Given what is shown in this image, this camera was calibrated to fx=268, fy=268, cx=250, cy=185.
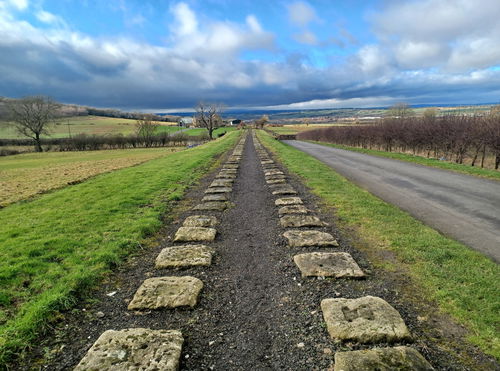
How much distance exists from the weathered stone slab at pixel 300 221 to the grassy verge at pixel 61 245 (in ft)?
9.19

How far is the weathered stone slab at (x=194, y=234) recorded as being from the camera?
16.8 feet

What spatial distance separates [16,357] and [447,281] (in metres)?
4.99

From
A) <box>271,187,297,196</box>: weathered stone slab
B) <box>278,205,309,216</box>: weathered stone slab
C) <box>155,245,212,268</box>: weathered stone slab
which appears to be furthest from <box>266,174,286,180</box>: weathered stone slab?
<box>155,245,212,268</box>: weathered stone slab

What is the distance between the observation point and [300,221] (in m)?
5.89

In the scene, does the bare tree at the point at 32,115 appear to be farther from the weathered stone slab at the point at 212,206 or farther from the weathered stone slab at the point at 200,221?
the weathered stone slab at the point at 200,221

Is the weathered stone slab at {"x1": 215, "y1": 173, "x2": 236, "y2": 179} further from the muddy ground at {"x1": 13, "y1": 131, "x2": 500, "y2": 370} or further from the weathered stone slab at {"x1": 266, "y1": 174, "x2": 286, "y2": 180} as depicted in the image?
the muddy ground at {"x1": 13, "y1": 131, "x2": 500, "y2": 370}

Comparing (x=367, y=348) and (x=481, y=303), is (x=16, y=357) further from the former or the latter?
(x=481, y=303)

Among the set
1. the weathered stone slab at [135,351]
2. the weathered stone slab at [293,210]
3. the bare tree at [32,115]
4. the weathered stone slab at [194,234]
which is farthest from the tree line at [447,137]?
the bare tree at [32,115]

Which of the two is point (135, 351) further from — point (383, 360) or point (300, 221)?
point (300, 221)

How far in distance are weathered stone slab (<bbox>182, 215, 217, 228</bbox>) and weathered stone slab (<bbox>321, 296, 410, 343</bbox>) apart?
3.29m

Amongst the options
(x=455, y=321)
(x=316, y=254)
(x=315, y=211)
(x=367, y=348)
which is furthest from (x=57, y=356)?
(x=315, y=211)

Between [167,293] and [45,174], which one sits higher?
[167,293]

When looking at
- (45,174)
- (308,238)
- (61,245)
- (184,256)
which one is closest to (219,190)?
(308,238)

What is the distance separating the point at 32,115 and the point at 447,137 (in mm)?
69310
